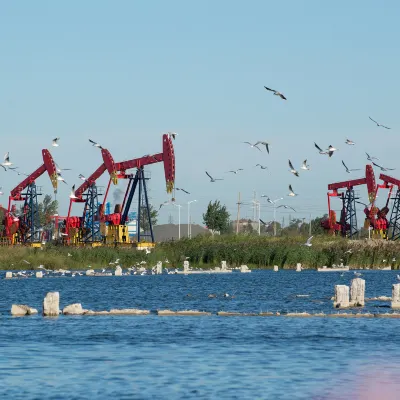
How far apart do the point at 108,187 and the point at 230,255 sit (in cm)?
4625

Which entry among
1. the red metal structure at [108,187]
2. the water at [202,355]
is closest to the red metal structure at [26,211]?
the red metal structure at [108,187]

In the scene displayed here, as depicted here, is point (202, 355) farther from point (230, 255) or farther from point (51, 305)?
point (230, 255)

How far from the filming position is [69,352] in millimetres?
37438

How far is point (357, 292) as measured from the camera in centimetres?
5266

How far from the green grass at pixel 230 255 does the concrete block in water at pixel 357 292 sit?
180 ft

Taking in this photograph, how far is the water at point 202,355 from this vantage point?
29469 mm

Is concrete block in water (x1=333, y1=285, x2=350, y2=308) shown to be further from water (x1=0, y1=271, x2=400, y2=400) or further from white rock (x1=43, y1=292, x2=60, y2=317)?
white rock (x1=43, y1=292, x2=60, y2=317)

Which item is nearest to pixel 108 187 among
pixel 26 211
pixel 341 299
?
pixel 26 211

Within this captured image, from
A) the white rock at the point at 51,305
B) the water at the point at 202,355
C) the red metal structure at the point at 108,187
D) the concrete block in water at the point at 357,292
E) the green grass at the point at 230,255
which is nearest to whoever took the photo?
the water at the point at 202,355

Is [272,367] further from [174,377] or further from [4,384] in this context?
[4,384]

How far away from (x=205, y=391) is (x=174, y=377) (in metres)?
2.63

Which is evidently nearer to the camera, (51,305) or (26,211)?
(51,305)

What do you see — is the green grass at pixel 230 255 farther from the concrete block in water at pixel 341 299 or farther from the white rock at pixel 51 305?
the white rock at pixel 51 305

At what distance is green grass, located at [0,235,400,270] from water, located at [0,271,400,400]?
49807mm
